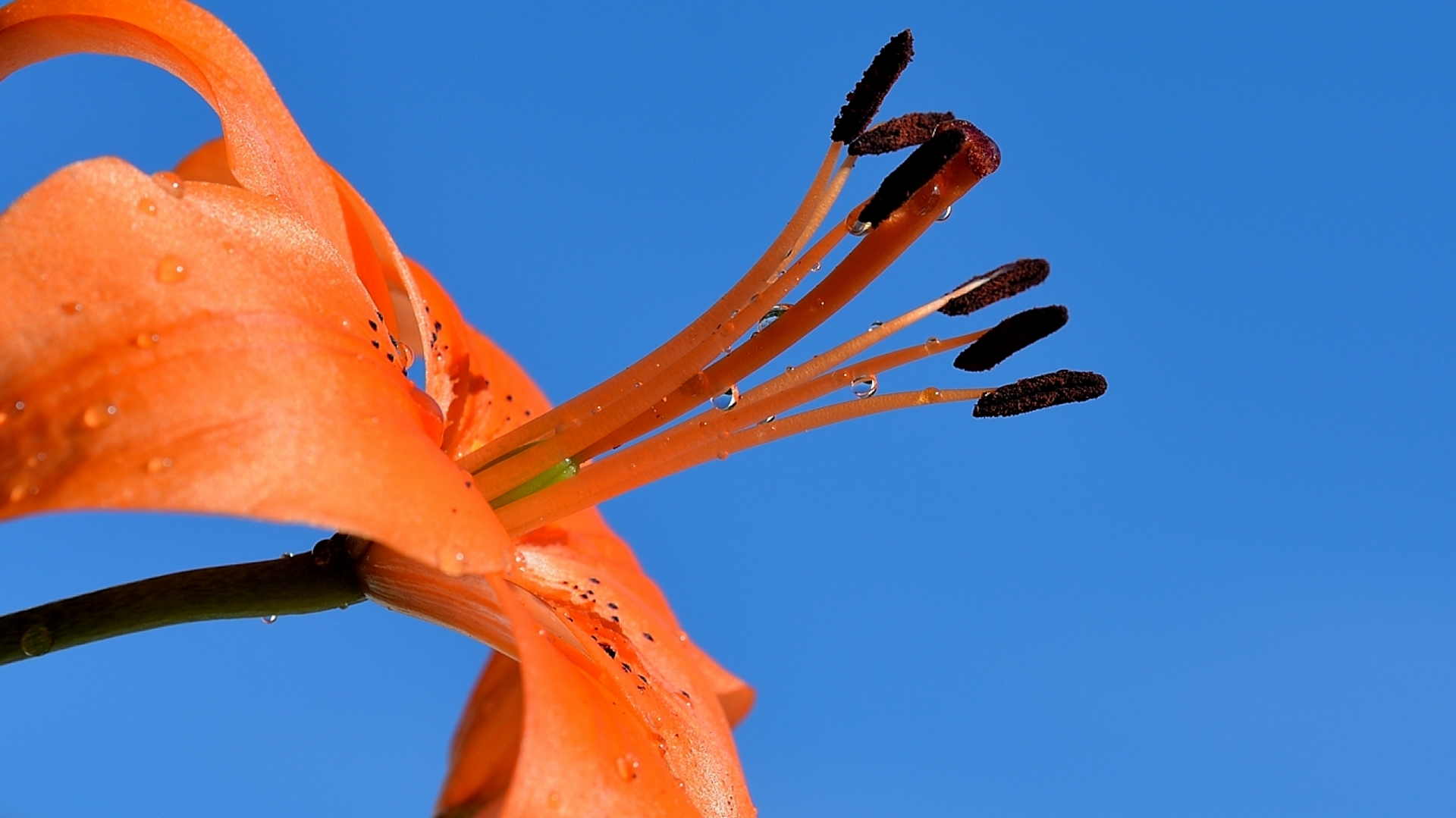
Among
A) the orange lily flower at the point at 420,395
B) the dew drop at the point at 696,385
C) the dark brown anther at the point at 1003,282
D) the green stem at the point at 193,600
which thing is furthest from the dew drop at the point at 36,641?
the dark brown anther at the point at 1003,282

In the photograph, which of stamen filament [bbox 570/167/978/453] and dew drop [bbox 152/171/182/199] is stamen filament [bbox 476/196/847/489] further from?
dew drop [bbox 152/171/182/199]

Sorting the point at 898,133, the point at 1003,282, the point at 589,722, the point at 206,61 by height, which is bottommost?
the point at 589,722

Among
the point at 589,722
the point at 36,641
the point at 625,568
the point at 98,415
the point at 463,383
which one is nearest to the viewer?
the point at 98,415

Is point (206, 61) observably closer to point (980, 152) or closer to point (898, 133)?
point (898, 133)

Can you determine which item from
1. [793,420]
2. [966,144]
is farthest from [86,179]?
[966,144]

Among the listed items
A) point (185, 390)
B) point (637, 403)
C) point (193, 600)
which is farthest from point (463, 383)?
point (185, 390)

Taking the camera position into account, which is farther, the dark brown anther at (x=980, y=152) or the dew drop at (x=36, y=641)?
the dark brown anther at (x=980, y=152)

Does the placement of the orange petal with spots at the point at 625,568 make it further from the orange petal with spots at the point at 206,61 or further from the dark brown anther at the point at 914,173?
the dark brown anther at the point at 914,173
